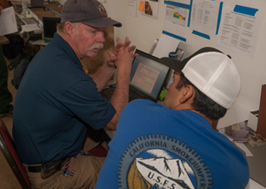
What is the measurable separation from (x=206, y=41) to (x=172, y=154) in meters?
1.00

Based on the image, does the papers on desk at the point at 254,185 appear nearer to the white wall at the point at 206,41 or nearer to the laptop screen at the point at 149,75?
the white wall at the point at 206,41

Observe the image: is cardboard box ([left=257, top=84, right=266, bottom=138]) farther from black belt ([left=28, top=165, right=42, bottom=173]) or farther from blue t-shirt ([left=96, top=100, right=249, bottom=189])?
black belt ([left=28, top=165, right=42, bottom=173])

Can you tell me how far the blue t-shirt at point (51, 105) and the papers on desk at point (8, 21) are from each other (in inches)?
73.0

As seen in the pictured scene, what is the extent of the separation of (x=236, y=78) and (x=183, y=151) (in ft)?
1.10

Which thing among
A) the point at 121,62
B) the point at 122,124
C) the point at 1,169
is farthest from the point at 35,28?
the point at 122,124

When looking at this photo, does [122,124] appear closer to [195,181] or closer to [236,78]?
[195,181]

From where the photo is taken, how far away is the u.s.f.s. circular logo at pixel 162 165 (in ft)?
1.99

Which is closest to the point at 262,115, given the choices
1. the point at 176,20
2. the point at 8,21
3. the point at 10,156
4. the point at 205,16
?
the point at 205,16

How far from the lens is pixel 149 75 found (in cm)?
156

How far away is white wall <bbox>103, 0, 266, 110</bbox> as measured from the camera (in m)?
1.10

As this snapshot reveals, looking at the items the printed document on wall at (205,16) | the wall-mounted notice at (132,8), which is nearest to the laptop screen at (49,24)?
the wall-mounted notice at (132,8)

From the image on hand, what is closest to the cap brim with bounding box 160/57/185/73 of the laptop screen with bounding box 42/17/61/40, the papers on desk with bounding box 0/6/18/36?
the laptop screen with bounding box 42/17/61/40

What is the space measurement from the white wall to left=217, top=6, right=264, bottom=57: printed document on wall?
24 mm

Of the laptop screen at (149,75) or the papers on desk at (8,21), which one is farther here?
the papers on desk at (8,21)
